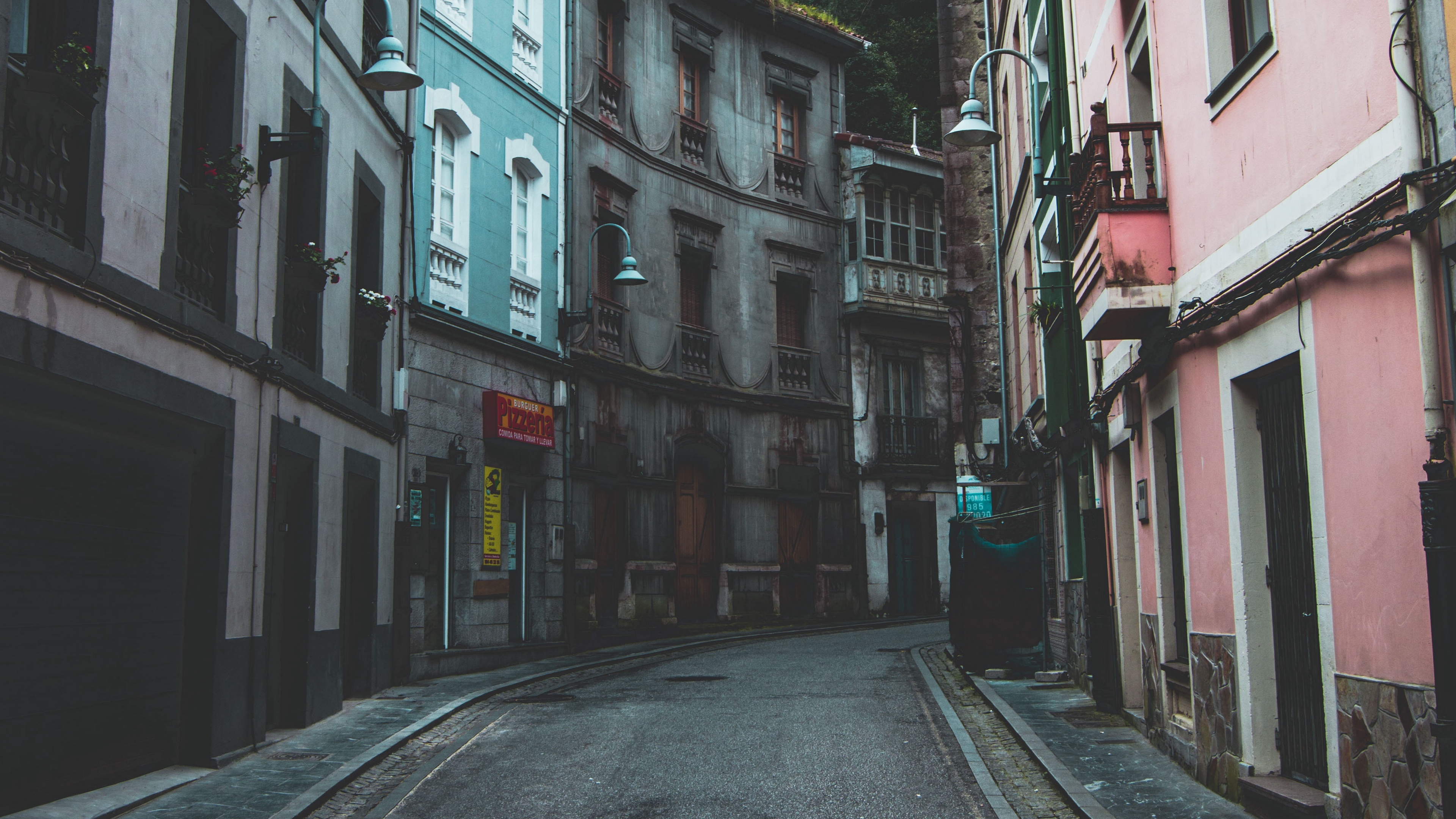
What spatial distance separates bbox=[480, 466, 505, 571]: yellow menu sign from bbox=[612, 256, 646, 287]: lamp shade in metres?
3.49

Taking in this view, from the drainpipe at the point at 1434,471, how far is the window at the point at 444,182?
1289 cm

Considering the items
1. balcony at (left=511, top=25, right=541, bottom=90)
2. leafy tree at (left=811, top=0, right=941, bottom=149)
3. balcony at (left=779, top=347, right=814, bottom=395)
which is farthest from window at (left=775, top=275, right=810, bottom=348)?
balcony at (left=511, top=25, right=541, bottom=90)

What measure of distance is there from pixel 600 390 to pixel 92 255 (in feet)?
46.4

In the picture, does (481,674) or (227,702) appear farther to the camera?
(481,674)

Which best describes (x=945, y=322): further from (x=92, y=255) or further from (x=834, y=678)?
(x=92, y=255)

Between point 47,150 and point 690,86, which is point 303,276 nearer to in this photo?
point 47,150

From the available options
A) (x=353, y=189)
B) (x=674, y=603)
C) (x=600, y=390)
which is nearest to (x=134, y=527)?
(x=353, y=189)

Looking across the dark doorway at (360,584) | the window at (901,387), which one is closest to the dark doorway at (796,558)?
the window at (901,387)

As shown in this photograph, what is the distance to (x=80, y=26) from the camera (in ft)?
26.1

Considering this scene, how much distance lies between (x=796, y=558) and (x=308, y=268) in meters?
16.7

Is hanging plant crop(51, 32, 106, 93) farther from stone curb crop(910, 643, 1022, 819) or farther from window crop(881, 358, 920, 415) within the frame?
window crop(881, 358, 920, 415)

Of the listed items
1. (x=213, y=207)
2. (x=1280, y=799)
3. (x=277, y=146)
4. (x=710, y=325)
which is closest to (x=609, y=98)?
(x=710, y=325)

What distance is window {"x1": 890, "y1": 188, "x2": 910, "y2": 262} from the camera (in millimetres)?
30219

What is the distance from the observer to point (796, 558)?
2723 cm
